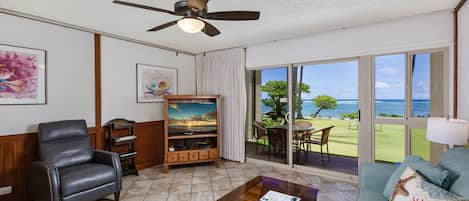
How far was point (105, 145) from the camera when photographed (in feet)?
12.1

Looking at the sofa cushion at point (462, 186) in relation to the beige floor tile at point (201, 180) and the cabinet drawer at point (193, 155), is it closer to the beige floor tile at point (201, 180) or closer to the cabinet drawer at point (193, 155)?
the beige floor tile at point (201, 180)

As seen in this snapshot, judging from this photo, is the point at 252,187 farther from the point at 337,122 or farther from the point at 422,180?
the point at 337,122

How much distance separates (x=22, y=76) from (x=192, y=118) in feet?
→ 8.00

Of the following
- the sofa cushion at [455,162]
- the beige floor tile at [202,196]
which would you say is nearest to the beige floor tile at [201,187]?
the beige floor tile at [202,196]

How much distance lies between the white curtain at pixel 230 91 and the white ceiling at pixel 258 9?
88cm

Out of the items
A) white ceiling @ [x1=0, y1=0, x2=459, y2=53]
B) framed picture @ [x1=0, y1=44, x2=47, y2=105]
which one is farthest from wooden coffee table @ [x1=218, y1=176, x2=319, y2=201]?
framed picture @ [x1=0, y1=44, x2=47, y2=105]

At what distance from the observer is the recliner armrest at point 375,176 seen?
2.00 meters

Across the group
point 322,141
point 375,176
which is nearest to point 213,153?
point 322,141

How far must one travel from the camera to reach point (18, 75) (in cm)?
284

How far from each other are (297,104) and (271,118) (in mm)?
595

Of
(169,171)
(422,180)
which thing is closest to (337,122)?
(422,180)

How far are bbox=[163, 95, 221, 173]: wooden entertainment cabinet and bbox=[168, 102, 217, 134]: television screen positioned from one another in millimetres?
56

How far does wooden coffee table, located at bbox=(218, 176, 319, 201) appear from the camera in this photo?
198 cm

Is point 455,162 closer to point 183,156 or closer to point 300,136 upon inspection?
point 300,136
